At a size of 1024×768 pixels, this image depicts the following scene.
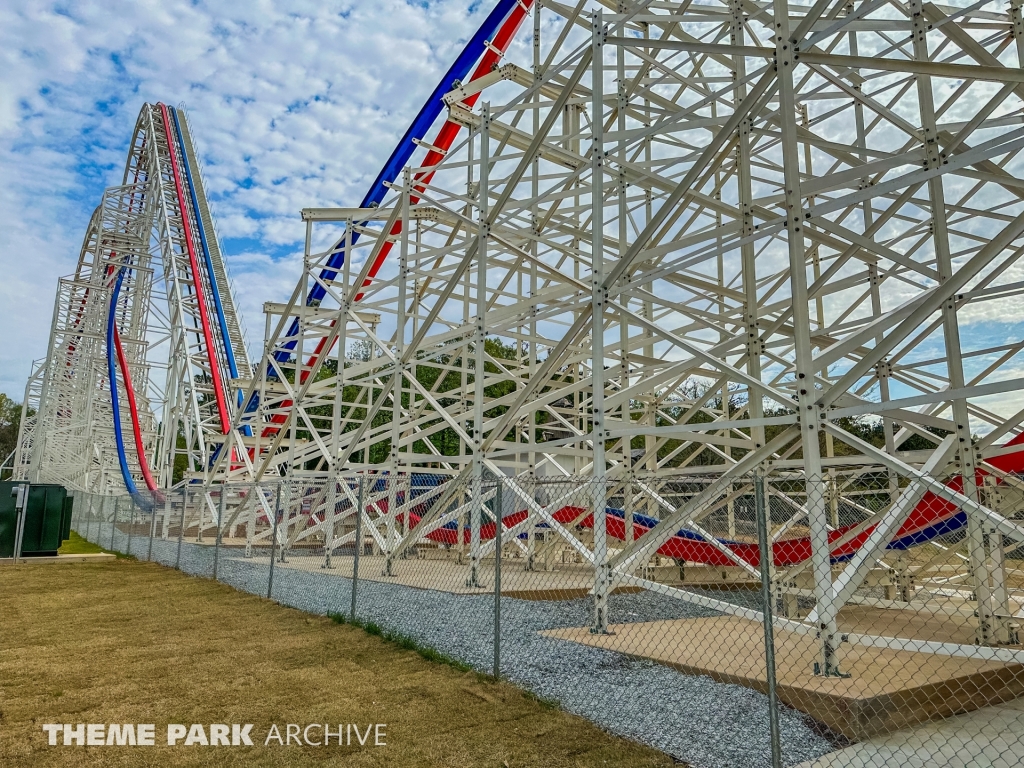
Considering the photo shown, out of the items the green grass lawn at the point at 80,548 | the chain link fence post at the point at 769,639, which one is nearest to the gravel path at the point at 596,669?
the chain link fence post at the point at 769,639

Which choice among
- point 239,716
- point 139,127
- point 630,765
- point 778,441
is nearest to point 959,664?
point 778,441

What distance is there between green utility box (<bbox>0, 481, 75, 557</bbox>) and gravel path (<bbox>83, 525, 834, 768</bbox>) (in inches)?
304

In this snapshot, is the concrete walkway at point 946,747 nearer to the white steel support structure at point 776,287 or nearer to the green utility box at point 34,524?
the white steel support structure at point 776,287

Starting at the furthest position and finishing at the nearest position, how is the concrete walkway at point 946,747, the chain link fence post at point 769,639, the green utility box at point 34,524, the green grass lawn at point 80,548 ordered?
the green grass lawn at point 80,548
the green utility box at point 34,524
the concrete walkway at point 946,747
the chain link fence post at point 769,639

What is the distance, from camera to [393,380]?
10578 mm

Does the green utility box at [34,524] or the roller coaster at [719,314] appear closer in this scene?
the roller coaster at [719,314]

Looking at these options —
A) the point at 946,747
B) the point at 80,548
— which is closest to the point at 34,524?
the point at 80,548

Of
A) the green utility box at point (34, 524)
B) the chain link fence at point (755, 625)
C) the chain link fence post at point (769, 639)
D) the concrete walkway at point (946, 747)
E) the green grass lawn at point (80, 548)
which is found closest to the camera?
the chain link fence post at point (769, 639)

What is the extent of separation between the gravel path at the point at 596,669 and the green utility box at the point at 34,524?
7724 mm

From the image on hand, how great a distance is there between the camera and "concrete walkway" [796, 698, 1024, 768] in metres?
3.54

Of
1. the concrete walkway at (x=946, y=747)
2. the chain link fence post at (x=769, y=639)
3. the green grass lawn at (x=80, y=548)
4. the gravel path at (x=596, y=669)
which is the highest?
the chain link fence post at (x=769, y=639)

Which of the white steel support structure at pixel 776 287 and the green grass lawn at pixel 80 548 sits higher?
the white steel support structure at pixel 776 287

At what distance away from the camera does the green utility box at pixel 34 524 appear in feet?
48.0

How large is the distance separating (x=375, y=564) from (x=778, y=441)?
747cm
